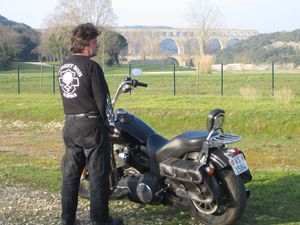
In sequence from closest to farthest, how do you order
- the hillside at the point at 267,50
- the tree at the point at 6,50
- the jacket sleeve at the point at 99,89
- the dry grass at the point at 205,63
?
the jacket sleeve at the point at 99,89 < the dry grass at the point at 205,63 < the tree at the point at 6,50 < the hillside at the point at 267,50

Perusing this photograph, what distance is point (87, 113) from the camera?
221 inches

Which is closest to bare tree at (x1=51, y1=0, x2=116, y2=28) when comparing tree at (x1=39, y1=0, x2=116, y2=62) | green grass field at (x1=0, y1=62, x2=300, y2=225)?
tree at (x1=39, y1=0, x2=116, y2=62)

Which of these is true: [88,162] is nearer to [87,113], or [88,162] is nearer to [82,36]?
[87,113]

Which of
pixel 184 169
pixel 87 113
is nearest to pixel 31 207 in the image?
pixel 87 113

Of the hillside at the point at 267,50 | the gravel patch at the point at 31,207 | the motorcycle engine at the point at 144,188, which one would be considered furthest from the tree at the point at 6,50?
the motorcycle engine at the point at 144,188

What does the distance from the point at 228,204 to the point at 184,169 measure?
1.90 ft

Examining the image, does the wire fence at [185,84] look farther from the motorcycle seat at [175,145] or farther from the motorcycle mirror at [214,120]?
the motorcycle mirror at [214,120]

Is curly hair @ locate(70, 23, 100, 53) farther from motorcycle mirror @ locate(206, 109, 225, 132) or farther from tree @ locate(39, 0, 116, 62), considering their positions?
tree @ locate(39, 0, 116, 62)

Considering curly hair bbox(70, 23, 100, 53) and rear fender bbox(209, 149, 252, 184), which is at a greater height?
curly hair bbox(70, 23, 100, 53)

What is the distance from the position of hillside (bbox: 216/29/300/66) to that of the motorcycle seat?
51.6 m

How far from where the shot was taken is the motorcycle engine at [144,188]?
248 inches

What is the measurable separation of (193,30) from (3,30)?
22203 mm

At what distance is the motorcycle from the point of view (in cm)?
584

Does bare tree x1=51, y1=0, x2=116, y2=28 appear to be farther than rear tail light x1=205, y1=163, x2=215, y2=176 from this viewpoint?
Yes
